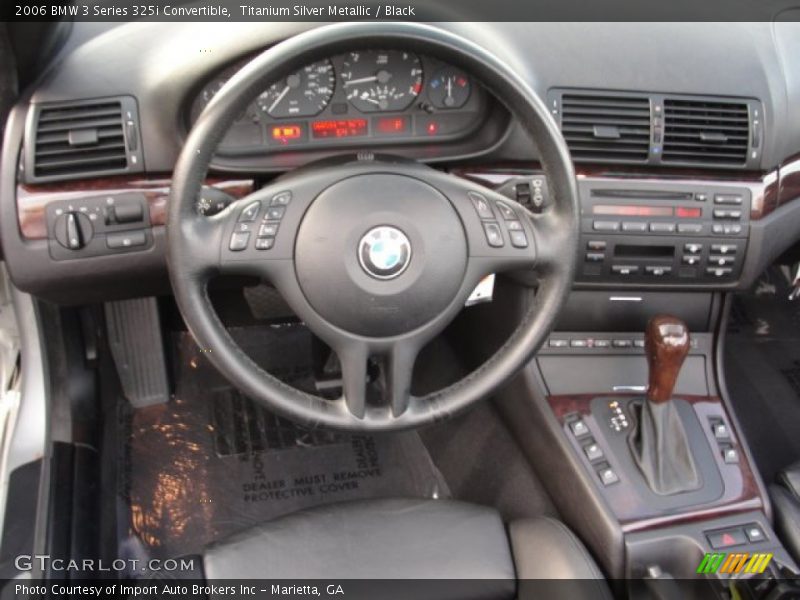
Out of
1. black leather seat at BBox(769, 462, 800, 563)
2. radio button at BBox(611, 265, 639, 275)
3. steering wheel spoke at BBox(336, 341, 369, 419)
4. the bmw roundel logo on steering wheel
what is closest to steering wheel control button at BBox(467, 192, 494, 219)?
the bmw roundel logo on steering wheel

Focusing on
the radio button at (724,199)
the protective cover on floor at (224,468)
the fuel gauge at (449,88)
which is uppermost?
the fuel gauge at (449,88)

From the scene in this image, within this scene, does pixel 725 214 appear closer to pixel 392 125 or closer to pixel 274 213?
pixel 392 125

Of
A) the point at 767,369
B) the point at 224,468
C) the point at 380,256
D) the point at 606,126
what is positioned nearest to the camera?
the point at 380,256

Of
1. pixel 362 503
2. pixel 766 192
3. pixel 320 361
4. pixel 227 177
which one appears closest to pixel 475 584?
pixel 362 503

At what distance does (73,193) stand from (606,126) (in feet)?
3.19

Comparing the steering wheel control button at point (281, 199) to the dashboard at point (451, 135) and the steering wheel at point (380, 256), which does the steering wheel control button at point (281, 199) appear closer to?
the steering wheel at point (380, 256)

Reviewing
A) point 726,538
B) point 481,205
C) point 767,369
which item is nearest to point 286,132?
point 481,205

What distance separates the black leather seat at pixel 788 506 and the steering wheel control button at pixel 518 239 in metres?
0.77

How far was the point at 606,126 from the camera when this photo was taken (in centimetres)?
163

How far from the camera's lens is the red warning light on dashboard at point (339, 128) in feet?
4.97

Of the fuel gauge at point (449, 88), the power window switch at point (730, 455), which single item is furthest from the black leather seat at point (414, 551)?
the fuel gauge at point (449, 88)

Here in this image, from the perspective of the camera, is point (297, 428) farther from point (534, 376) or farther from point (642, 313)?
point (642, 313)

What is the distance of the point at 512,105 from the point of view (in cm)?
125

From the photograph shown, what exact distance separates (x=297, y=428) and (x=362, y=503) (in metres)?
0.75
